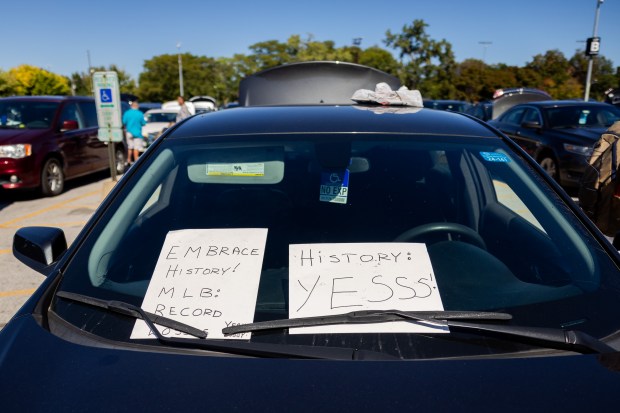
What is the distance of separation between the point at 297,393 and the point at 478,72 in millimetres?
50384

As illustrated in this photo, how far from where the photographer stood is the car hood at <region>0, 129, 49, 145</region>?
367 inches

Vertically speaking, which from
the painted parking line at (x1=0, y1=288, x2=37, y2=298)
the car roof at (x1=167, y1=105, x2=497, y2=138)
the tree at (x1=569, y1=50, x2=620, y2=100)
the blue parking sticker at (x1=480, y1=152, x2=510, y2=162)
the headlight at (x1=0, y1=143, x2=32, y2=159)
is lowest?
the painted parking line at (x1=0, y1=288, x2=37, y2=298)

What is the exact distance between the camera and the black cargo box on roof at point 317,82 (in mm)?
5125

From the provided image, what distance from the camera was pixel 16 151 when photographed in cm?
930

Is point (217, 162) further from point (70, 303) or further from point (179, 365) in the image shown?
point (179, 365)

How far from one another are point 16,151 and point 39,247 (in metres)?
8.34

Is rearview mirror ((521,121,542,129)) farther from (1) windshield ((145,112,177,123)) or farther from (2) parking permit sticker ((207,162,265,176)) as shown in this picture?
(1) windshield ((145,112,177,123))

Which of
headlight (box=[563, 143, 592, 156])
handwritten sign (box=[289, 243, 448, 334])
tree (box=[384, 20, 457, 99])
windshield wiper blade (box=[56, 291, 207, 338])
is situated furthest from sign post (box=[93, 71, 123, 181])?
tree (box=[384, 20, 457, 99])

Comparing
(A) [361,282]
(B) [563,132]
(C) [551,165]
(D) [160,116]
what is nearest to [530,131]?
(B) [563,132]

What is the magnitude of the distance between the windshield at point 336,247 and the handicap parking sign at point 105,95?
21.8 ft

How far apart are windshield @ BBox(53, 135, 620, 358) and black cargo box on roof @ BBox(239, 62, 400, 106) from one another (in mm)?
2692

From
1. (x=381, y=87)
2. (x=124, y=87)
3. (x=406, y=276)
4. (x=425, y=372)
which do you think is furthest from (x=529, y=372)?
(x=124, y=87)

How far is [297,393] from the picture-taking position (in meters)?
1.27

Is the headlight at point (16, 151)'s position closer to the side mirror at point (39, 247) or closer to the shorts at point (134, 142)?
the shorts at point (134, 142)
